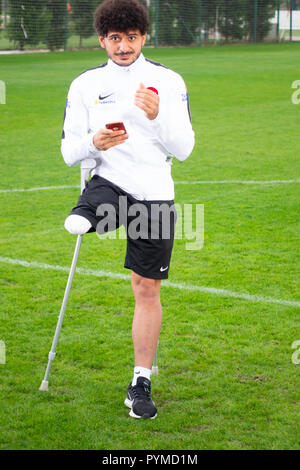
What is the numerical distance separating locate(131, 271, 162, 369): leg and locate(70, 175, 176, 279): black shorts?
0.09 meters

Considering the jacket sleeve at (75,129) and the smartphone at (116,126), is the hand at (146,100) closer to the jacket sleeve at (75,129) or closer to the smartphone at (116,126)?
the smartphone at (116,126)

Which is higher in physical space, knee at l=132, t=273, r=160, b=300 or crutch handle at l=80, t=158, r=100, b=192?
crutch handle at l=80, t=158, r=100, b=192

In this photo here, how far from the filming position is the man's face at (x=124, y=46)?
13.9ft

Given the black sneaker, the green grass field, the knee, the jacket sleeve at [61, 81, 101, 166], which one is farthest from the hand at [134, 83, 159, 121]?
the green grass field

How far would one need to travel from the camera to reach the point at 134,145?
4305mm

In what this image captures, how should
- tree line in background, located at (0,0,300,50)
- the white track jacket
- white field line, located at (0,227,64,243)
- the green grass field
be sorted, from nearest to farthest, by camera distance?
the green grass field, the white track jacket, white field line, located at (0,227,64,243), tree line in background, located at (0,0,300,50)

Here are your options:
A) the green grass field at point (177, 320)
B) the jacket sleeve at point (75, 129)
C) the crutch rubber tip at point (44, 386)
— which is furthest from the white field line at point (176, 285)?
the jacket sleeve at point (75, 129)

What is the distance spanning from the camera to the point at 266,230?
8.32 metres

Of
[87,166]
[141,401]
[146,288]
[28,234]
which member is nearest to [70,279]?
[146,288]

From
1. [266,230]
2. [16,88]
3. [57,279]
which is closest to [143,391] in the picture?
[57,279]

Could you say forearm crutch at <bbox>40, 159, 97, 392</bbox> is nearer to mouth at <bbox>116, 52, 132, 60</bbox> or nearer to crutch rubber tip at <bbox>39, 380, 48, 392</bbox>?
crutch rubber tip at <bbox>39, 380, 48, 392</bbox>

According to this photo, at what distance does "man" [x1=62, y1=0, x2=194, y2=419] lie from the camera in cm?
425

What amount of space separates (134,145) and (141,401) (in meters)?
1.57

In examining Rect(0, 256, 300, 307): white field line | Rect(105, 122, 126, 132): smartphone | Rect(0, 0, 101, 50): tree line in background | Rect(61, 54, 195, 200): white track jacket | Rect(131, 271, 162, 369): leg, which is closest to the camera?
Rect(105, 122, 126, 132): smartphone
